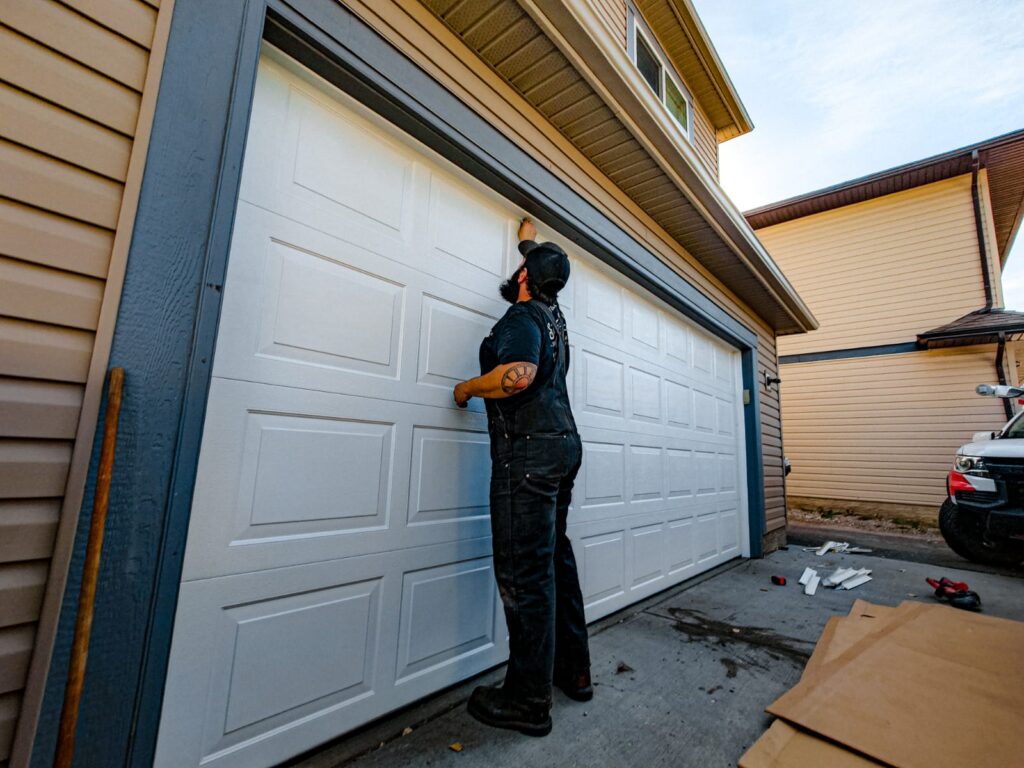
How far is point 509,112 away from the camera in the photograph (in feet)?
7.60

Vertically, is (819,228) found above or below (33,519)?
above

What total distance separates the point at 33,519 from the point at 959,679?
3.02 metres

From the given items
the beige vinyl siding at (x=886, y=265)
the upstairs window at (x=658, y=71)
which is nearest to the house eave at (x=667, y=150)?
the upstairs window at (x=658, y=71)

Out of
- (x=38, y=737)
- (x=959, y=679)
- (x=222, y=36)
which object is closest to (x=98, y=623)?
(x=38, y=737)

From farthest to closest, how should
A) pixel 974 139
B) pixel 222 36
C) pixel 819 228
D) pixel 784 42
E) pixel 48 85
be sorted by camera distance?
pixel 819 228
pixel 784 42
pixel 974 139
pixel 222 36
pixel 48 85

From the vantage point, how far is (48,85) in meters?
1.04

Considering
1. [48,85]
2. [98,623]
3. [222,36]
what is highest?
[222,36]

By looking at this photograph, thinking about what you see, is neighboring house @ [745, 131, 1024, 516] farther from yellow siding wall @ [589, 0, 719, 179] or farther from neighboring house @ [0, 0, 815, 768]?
neighboring house @ [0, 0, 815, 768]

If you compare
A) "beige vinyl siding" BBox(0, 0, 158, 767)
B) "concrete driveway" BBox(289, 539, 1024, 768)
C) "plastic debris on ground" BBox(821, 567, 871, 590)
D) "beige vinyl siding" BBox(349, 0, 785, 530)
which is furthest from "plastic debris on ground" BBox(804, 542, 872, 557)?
"beige vinyl siding" BBox(0, 0, 158, 767)

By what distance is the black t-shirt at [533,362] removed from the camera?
165cm

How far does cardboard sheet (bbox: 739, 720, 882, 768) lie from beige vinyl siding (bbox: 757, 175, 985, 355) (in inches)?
357

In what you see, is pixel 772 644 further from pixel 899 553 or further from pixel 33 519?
pixel 899 553

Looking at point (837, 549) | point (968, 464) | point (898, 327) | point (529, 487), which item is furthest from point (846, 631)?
point (898, 327)

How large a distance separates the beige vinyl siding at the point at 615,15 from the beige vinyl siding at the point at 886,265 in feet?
23.2
